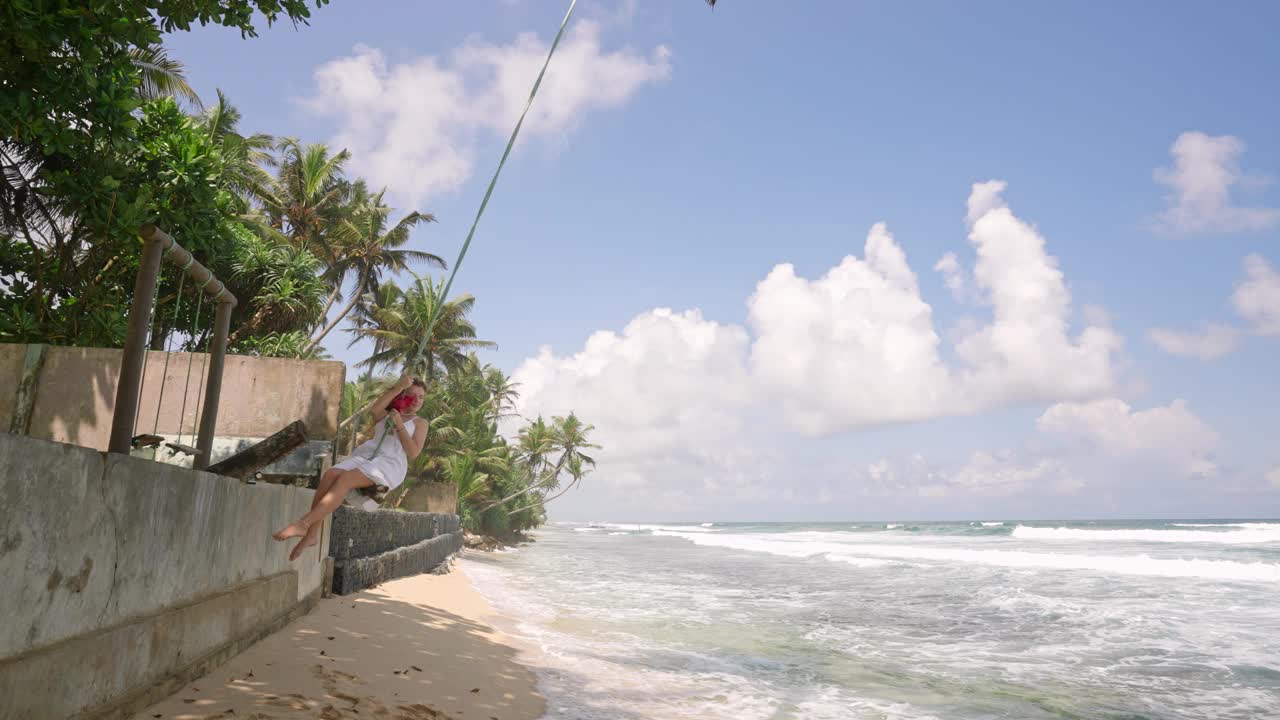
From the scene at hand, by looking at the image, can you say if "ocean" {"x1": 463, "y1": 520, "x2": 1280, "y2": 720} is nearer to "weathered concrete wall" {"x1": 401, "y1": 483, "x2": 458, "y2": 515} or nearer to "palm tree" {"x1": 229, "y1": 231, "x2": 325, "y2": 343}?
"weathered concrete wall" {"x1": 401, "y1": 483, "x2": 458, "y2": 515}

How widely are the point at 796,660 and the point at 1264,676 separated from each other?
564 cm

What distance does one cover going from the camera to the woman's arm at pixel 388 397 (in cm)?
448

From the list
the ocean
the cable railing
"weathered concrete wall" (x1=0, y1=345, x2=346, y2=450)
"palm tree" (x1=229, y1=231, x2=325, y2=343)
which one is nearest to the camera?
the cable railing

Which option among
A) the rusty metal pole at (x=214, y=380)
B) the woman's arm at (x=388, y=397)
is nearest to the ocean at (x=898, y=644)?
the woman's arm at (x=388, y=397)

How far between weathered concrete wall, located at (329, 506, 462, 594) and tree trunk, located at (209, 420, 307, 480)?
5.22 metres

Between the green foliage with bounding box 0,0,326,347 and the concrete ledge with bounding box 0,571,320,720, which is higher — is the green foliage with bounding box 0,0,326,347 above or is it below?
above

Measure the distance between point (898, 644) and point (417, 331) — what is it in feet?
77.0

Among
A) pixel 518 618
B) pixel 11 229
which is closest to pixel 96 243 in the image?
pixel 11 229

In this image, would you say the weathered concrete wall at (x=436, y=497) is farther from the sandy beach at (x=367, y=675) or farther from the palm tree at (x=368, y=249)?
the sandy beach at (x=367, y=675)

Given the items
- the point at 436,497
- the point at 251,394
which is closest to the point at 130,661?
the point at 251,394

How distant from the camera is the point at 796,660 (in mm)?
9422

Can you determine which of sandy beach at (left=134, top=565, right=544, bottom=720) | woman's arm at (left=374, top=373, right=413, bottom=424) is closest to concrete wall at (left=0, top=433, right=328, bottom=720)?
sandy beach at (left=134, top=565, right=544, bottom=720)

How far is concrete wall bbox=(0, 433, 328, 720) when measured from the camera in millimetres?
2869

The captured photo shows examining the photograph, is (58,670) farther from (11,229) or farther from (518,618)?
(11,229)
